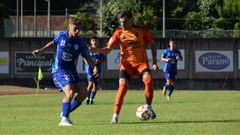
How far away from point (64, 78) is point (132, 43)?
1642 millimetres

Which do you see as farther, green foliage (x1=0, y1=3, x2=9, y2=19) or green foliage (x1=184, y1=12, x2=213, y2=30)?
green foliage (x1=0, y1=3, x2=9, y2=19)

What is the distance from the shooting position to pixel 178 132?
12117 mm

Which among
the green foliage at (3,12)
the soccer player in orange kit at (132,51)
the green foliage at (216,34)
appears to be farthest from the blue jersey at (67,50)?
the green foliage at (3,12)

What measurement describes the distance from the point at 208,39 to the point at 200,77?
2.50 metres

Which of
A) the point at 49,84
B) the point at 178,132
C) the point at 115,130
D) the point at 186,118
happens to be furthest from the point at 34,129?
the point at 49,84

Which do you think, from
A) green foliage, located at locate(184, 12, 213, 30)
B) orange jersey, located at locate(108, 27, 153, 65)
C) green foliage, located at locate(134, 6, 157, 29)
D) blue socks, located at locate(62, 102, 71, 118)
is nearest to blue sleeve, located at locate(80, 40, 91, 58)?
orange jersey, located at locate(108, 27, 153, 65)

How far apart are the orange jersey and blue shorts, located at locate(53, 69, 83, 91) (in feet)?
3.51

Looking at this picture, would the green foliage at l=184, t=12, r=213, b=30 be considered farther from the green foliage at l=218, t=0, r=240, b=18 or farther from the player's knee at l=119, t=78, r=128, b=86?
the player's knee at l=119, t=78, r=128, b=86

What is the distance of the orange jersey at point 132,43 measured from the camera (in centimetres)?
1516

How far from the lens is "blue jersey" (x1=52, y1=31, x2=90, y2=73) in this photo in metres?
14.8

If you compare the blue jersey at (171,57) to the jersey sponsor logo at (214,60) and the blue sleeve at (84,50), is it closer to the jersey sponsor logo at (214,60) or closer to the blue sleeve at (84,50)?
the blue sleeve at (84,50)

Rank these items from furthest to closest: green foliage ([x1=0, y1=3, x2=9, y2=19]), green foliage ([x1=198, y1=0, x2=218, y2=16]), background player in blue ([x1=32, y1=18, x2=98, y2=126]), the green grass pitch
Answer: green foliage ([x1=0, y1=3, x2=9, y2=19]) < green foliage ([x1=198, y1=0, x2=218, y2=16]) < background player in blue ([x1=32, y1=18, x2=98, y2=126]) < the green grass pitch

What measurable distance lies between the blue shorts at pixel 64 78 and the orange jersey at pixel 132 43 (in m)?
1.07

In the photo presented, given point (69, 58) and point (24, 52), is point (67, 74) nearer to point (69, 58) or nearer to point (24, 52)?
point (69, 58)
